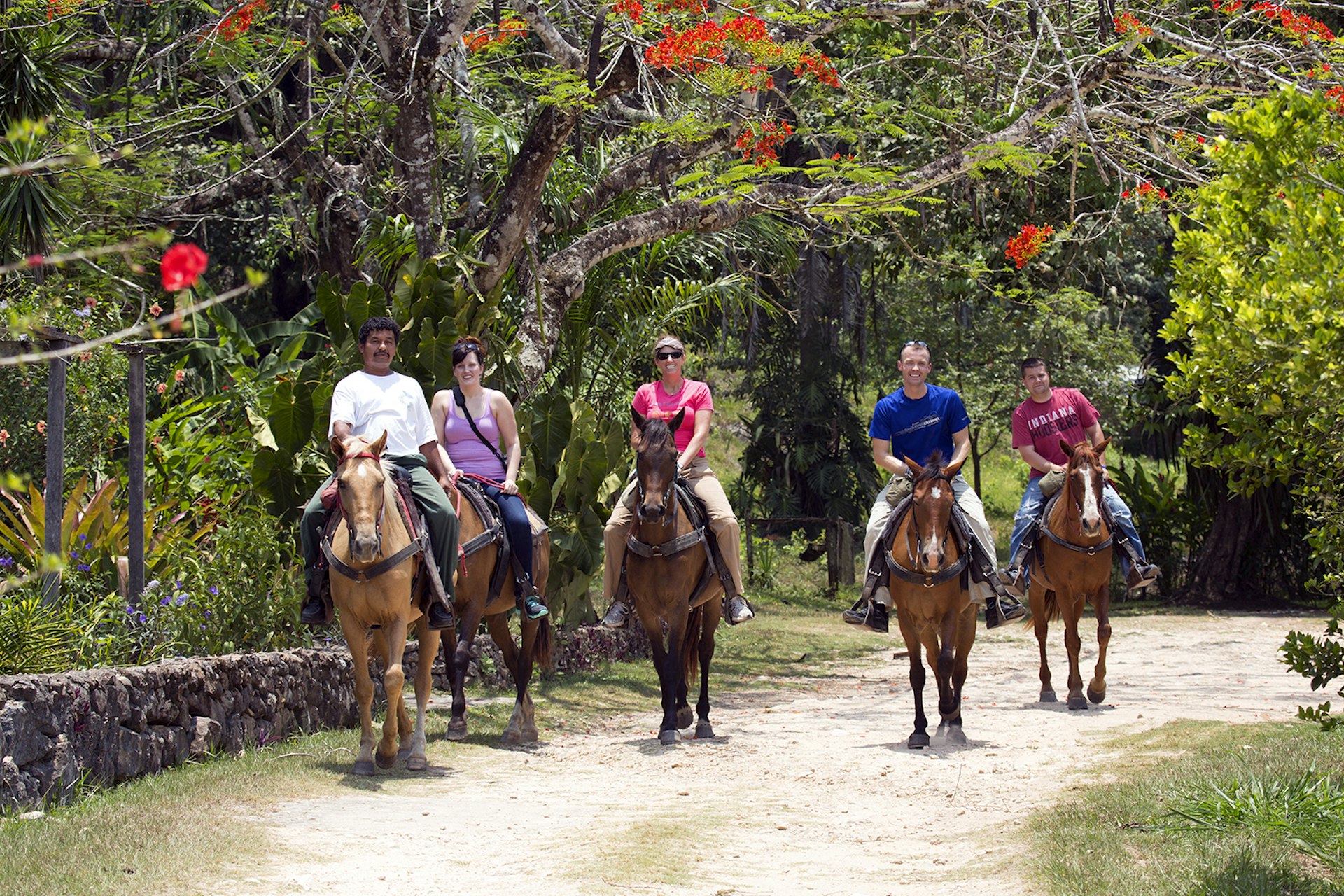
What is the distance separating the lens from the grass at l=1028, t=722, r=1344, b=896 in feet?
16.2

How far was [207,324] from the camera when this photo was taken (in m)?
16.0

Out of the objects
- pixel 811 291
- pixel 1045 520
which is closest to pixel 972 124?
pixel 1045 520

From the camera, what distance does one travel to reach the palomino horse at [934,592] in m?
8.45

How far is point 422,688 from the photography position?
28.1ft

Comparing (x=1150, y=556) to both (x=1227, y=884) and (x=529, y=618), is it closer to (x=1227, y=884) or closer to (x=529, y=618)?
(x=529, y=618)

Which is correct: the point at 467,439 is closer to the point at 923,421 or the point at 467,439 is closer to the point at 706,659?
the point at 706,659

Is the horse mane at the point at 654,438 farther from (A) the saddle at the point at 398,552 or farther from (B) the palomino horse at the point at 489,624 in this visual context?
(A) the saddle at the point at 398,552

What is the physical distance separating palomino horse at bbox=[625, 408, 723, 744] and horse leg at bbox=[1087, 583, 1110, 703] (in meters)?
3.14

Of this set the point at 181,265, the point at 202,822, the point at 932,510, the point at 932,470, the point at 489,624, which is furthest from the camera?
the point at 489,624

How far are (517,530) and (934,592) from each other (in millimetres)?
2896

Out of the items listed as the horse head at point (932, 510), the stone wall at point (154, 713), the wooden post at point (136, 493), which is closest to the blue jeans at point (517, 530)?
the stone wall at point (154, 713)

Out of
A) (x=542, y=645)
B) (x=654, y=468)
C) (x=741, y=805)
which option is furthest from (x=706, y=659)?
(x=741, y=805)

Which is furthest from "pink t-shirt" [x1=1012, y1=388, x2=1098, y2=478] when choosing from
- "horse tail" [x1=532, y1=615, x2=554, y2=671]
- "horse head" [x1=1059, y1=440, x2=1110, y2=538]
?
"horse tail" [x1=532, y1=615, x2=554, y2=671]

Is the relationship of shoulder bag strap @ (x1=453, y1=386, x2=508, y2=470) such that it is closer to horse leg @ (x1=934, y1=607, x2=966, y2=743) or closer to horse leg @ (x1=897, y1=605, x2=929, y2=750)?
horse leg @ (x1=897, y1=605, x2=929, y2=750)
